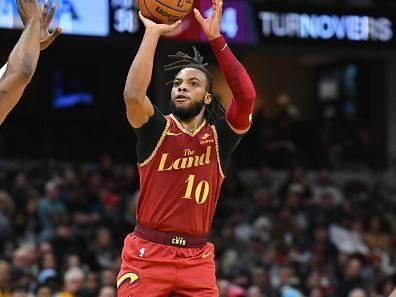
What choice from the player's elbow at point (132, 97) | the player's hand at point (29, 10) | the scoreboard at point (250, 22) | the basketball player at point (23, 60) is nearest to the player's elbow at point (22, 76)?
the basketball player at point (23, 60)

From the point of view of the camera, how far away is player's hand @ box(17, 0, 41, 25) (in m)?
4.91

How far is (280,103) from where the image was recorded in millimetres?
25516

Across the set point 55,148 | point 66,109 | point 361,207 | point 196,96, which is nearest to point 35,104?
point 66,109

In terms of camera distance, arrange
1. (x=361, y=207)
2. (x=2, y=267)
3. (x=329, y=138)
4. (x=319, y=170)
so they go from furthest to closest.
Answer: (x=329, y=138) → (x=319, y=170) → (x=361, y=207) → (x=2, y=267)

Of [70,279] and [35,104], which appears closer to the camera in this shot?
Result: [70,279]

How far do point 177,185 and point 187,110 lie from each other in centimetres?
52

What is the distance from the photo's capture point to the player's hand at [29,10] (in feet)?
16.1

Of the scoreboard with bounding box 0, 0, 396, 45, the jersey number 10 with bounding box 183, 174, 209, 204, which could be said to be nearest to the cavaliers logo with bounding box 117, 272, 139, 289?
the jersey number 10 with bounding box 183, 174, 209, 204

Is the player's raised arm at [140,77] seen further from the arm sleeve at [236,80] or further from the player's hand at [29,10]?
the player's hand at [29,10]

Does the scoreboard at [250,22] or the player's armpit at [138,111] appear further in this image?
the scoreboard at [250,22]

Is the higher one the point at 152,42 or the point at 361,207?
the point at 152,42

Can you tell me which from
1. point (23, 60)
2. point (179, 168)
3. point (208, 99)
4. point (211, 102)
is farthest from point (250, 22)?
point (23, 60)

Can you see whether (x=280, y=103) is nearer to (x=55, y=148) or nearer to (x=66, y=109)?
(x=66, y=109)

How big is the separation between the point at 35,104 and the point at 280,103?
6.38m
